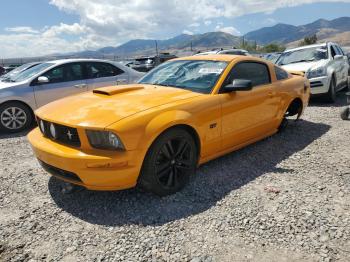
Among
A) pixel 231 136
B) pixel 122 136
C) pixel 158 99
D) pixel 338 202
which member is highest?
pixel 158 99

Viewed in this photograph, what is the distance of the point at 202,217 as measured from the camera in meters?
3.24

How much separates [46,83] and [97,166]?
4.88m

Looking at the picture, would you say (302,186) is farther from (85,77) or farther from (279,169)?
(85,77)

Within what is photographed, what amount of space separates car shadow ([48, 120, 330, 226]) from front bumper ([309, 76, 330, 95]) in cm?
403

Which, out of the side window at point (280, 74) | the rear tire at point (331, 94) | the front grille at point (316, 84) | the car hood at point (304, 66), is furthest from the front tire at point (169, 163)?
the rear tire at point (331, 94)

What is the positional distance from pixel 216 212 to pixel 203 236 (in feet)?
1.42

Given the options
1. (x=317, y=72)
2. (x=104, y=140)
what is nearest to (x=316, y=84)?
(x=317, y=72)

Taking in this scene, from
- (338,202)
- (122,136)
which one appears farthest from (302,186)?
(122,136)

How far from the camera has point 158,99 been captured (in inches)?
146

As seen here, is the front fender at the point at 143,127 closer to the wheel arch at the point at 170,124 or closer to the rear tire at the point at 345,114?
the wheel arch at the point at 170,124

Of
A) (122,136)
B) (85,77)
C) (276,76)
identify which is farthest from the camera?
(85,77)

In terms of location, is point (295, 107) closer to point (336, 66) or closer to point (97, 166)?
point (336, 66)

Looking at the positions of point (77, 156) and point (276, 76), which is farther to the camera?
point (276, 76)

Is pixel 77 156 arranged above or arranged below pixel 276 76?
below
